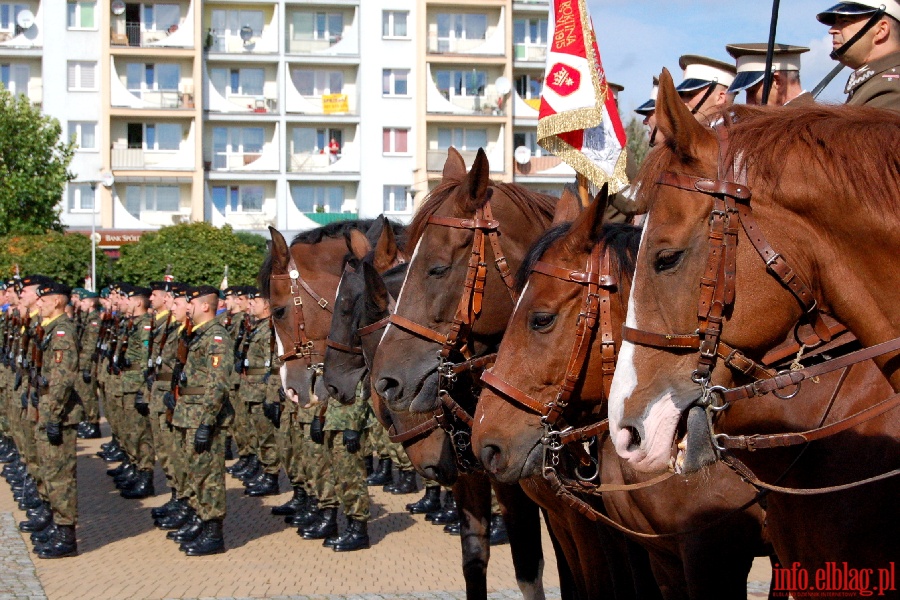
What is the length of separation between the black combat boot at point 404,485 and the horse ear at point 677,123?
34.5 feet

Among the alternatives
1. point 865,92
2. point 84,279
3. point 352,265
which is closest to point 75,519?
point 352,265

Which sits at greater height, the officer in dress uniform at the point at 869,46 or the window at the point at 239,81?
the window at the point at 239,81

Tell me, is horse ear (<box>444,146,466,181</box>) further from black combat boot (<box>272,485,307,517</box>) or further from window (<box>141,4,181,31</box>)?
window (<box>141,4,181,31</box>)

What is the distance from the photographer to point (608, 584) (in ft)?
16.2

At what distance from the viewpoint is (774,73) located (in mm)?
5211

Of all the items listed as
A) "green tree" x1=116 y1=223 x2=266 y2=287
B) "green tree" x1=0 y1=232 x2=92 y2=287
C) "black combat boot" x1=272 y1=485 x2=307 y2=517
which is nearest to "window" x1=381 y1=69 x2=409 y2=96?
"green tree" x1=116 y1=223 x2=266 y2=287

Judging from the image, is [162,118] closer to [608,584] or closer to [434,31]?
[434,31]

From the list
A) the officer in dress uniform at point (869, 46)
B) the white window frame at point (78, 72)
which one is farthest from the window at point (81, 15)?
the officer in dress uniform at point (869, 46)

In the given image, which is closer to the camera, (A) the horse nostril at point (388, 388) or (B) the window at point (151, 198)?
(A) the horse nostril at point (388, 388)

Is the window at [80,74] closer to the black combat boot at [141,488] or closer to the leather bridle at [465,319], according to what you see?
the black combat boot at [141,488]

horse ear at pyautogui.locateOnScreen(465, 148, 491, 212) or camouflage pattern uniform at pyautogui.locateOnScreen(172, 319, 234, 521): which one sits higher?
horse ear at pyautogui.locateOnScreen(465, 148, 491, 212)

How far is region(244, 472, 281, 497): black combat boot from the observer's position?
13039 millimetres

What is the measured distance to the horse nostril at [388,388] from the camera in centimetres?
465

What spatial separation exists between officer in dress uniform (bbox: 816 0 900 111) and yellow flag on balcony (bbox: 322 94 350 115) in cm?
4186
